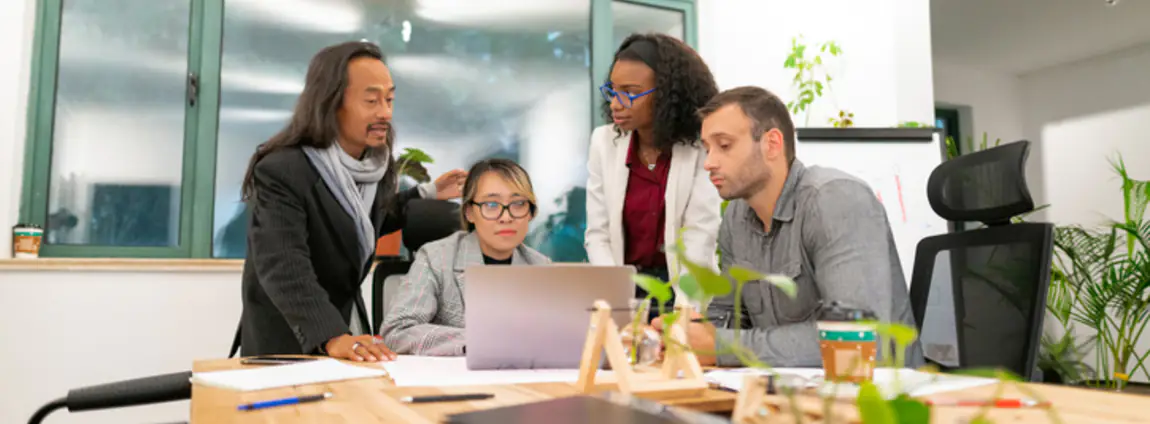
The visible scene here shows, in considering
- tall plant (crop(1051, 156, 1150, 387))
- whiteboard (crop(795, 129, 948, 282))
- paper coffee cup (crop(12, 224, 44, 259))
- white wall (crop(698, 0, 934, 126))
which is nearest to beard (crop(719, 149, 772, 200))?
whiteboard (crop(795, 129, 948, 282))

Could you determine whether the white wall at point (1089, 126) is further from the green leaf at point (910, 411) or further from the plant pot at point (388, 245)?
the green leaf at point (910, 411)

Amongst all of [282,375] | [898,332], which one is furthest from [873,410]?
[282,375]

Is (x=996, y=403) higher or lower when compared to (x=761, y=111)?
lower

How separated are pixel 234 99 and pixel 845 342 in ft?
9.64

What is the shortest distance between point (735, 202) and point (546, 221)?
1899 mm

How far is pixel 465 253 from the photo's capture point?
1833mm

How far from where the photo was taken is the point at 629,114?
214 centimetres

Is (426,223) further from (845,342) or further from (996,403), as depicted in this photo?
(996,403)

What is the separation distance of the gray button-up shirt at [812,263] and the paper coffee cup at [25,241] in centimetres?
247

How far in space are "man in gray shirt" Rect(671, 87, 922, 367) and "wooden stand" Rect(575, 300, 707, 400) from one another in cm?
34

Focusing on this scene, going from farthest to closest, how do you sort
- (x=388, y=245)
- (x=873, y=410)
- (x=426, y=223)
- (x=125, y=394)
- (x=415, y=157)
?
(x=415, y=157), (x=388, y=245), (x=426, y=223), (x=125, y=394), (x=873, y=410)

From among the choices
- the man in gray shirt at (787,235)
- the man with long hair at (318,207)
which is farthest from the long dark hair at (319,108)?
the man in gray shirt at (787,235)

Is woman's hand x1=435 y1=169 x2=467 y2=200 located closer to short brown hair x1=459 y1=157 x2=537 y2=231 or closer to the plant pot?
short brown hair x1=459 y1=157 x2=537 y2=231

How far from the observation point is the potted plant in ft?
9.91
